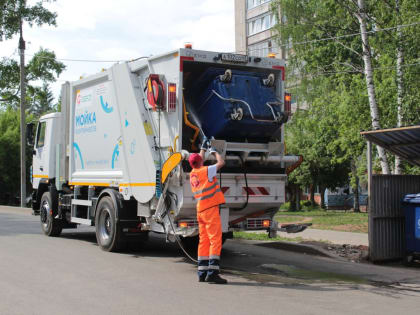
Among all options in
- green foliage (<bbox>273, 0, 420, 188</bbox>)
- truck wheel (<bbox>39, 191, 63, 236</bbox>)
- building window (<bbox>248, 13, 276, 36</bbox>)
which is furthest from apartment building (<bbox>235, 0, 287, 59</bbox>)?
truck wheel (<bbox>39, 191, 63, 236</bbox>)

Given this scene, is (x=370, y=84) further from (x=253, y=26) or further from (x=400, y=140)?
(x=253, y=26)

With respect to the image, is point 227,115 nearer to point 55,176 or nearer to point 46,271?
point 46,271

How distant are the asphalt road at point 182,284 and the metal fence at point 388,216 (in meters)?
0.47

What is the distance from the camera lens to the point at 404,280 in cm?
762

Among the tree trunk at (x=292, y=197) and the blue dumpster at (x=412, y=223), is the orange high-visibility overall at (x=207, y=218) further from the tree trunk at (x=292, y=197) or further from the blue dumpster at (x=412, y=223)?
the tree trunk at (x=292, y=197)

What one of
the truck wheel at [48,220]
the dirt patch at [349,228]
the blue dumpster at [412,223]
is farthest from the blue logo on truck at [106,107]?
the dirt patch at [349,228]

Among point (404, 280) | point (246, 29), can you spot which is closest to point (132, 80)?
point (404, 280)

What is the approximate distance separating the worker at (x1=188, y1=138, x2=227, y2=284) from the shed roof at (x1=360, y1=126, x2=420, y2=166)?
3.26m

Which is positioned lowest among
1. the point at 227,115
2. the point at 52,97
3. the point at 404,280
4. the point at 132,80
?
the point at 404,280

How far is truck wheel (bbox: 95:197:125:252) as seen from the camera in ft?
29.6

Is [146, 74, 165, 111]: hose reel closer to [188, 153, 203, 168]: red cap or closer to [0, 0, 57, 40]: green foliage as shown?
[188, 153, 203, 168]: red cap

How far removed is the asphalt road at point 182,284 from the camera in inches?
221

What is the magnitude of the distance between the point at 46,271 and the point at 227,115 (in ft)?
10.8

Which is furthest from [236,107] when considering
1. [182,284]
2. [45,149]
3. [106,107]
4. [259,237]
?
[45,149]
